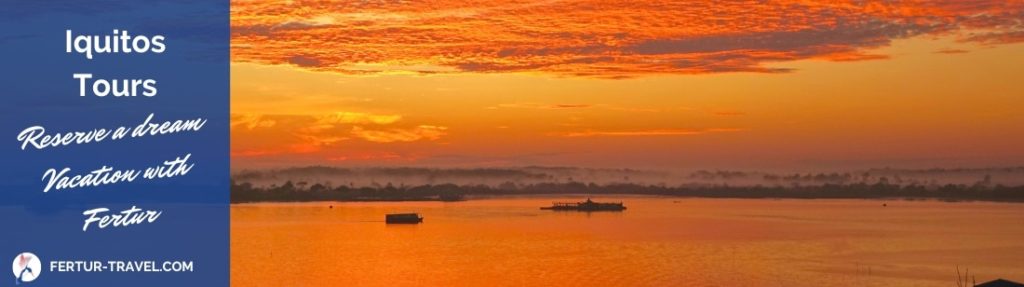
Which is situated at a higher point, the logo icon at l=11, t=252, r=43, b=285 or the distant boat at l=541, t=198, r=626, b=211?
the distant boat at l=541, t=198, r=626, b=211

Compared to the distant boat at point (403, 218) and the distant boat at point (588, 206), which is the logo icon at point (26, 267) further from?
the distant boat at point (588, 206)

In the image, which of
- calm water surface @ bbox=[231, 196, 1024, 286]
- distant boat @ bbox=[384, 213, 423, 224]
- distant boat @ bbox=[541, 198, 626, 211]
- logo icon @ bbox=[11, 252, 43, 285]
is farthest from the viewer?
distant boat @ bbox=[541, 198, 626, 211]

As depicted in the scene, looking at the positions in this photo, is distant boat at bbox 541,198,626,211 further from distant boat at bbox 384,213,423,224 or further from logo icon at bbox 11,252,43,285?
logo icon at bbox 11,252,43,285

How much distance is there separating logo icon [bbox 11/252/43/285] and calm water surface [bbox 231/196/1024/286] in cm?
3415

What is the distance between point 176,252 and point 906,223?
3168 inches

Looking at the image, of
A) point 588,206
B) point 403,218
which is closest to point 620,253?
point 403,218

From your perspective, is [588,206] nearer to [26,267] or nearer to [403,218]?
[403,218]

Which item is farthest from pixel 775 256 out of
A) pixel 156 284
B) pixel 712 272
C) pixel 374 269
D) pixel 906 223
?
pixel 906 223

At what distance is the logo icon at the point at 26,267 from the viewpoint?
24811 mm

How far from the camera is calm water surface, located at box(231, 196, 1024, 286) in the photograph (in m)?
63.6

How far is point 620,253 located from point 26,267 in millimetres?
58983

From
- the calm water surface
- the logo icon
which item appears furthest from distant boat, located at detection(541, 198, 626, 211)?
the logo icon

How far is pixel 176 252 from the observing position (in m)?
76.4

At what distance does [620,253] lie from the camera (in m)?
82.2
